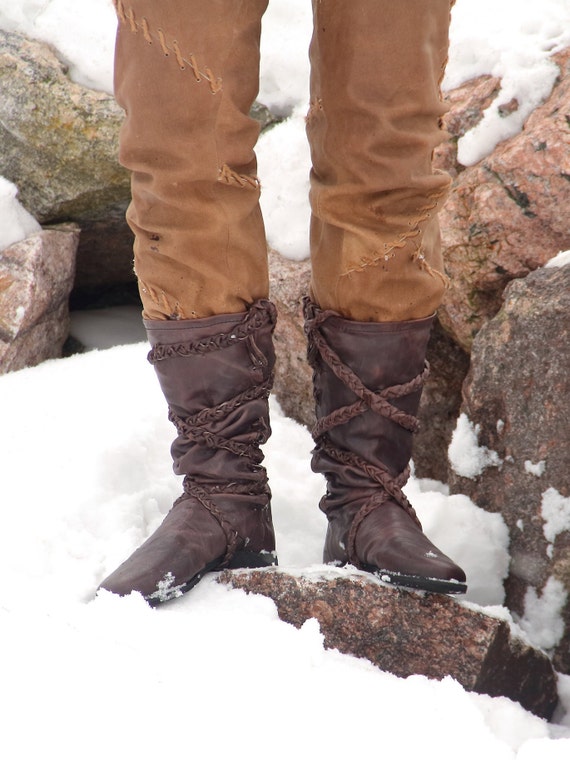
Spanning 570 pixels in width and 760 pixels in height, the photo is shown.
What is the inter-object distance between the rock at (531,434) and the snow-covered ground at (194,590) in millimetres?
45

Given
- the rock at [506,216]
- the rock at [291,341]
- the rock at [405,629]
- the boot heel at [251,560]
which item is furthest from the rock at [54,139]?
the rock at [405,629]

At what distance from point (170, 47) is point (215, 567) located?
107cm

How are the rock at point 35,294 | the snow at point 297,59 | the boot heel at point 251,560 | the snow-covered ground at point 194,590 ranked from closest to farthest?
the snow-covered ground at point 194,590, the boot heel at point 251,560, the snow at point 297,59, the rock at point 35,294

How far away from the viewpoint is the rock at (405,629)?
155cm

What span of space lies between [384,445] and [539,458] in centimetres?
43

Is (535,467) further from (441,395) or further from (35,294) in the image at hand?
(35,294)

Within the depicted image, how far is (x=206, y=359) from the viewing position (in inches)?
65.4

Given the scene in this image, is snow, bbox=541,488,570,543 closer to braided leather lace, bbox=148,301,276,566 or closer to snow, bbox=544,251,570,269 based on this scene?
snow, bbox=544,251,570,269

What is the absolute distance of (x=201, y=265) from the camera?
1590mm

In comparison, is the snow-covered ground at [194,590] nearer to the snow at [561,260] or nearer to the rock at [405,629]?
the rock at [405,629]

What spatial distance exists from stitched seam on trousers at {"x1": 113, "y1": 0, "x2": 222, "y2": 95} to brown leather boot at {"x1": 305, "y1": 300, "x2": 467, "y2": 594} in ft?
1.88

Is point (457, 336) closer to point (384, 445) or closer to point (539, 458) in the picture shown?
point (539, 458)

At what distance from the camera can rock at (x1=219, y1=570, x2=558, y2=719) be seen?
1.55 meters

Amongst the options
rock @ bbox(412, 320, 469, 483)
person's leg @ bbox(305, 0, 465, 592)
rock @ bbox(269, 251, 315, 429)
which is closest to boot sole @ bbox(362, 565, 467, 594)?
person's leg @ bbox(305, 0, 465, 592)
